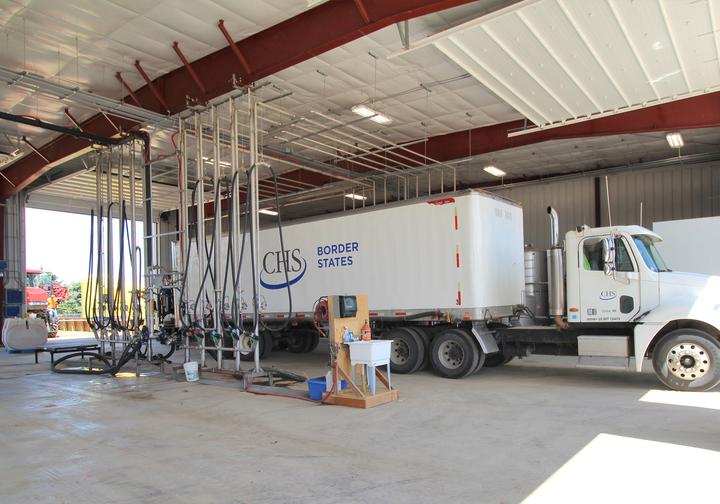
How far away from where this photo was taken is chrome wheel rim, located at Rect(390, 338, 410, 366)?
10.8m

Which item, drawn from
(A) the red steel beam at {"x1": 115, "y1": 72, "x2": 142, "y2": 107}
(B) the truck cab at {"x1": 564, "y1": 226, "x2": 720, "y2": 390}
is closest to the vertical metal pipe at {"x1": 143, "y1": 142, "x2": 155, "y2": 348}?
(A) the red steel beam at {"x1": 115, "y1": 72, "x2": 142, "y2": 107}

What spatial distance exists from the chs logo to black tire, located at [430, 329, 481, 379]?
153 inches

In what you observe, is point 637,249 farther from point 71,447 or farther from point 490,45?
point 71,447

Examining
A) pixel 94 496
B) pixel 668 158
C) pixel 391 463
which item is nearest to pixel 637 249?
pixel 391 463

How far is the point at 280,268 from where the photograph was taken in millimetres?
13062

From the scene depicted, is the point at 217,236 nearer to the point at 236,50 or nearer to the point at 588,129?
the point at 236,50

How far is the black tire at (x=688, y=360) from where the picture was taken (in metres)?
7.92

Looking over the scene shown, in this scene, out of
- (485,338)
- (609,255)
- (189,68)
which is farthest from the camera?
(189,68)

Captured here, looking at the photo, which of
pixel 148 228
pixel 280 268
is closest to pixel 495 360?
pixel 280 268

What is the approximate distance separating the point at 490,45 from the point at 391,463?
676 centimetres

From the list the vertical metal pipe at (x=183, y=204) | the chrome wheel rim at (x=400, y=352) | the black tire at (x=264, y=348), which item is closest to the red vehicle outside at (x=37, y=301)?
the black tire at (x=264, y=348)

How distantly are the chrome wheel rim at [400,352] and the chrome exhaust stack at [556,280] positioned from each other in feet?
9.47

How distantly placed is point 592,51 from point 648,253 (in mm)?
3460

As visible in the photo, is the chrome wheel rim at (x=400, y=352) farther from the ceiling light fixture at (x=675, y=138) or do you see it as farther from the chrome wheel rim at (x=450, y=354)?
the ceiling light fixture at (x=675, y=138)
